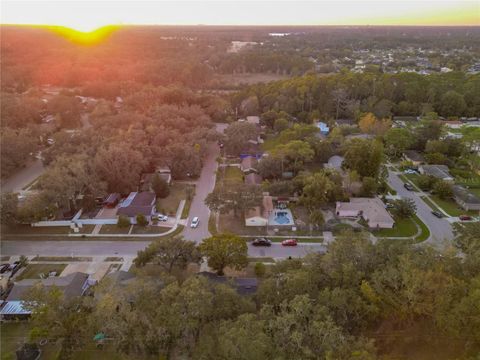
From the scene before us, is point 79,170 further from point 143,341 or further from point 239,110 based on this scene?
point 239,110

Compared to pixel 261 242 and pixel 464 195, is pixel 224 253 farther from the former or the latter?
pixel 464 195

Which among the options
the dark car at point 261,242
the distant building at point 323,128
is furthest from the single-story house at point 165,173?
the distant building at point 323,128

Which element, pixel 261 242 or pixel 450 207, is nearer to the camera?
pixel 261 242

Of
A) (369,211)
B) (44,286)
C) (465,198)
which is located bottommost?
(465,198)

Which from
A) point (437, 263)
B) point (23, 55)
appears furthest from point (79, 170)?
point (23, 55)

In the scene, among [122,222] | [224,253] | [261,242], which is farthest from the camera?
[122,222]

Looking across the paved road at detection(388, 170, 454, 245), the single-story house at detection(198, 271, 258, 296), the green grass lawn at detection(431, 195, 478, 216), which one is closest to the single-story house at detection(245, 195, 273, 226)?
the single-story house at detection(198, 271, 258, 296)

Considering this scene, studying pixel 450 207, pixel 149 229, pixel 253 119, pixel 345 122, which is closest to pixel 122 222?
pixel 149 229
